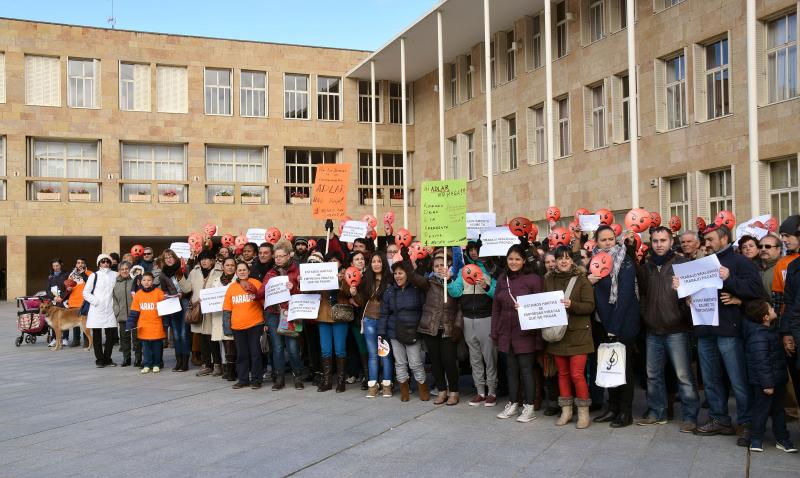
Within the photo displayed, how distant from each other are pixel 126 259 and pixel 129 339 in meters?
1.83

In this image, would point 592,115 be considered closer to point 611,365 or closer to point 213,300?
point 213,300

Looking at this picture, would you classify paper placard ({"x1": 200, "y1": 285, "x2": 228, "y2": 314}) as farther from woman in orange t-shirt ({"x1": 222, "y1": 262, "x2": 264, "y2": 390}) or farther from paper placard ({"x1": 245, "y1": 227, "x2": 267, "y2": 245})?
paper placard ({"x1": 245, "y1": 227, "x2": 267, "y2": 245})

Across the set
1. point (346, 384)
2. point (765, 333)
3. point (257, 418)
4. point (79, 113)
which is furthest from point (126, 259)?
point (79, 113)

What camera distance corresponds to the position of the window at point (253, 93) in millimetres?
35594

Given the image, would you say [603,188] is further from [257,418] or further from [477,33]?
[257,418]

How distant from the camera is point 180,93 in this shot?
3475cm

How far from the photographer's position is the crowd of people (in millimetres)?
6930

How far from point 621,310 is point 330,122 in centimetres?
3029

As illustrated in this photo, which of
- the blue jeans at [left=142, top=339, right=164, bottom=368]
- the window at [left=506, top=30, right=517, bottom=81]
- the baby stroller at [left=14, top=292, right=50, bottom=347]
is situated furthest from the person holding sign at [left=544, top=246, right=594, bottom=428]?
the window at [left=506, top=30, right=517, bottom=81]

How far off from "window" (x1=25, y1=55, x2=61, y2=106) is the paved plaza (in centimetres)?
2602

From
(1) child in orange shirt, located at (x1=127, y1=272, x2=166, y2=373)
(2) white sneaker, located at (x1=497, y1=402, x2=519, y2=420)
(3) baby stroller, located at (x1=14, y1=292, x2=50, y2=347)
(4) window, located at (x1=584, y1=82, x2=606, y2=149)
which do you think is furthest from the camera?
(4) window, located at (x1=584, y1=82, x2=606, y2=149)

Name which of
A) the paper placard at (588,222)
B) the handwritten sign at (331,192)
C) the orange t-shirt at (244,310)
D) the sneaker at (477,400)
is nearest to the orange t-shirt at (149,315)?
the orange t-shirt at (244,310)

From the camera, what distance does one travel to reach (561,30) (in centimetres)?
2592

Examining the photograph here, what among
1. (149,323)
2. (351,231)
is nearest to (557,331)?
(351,231)
